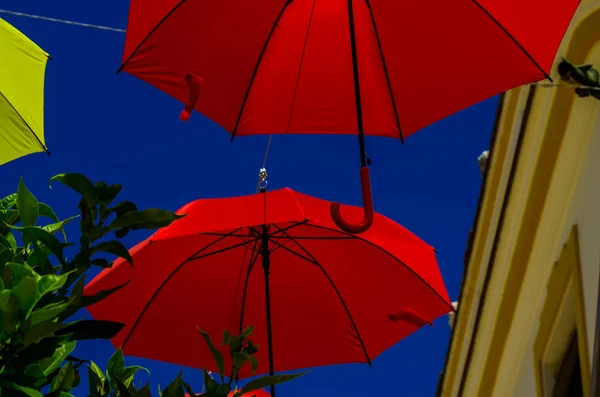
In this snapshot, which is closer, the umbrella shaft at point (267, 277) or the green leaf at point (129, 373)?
the green leaf at point (129, 373)

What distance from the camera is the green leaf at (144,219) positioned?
1.66m

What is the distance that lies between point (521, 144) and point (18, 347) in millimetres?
5143

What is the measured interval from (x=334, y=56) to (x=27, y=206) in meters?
2.53

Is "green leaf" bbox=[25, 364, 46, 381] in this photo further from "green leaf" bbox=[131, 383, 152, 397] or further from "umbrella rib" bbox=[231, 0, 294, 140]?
"umbrella rib" bbox=[231, 0, 294, 140]

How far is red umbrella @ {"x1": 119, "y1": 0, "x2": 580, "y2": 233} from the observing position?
11.1 ft

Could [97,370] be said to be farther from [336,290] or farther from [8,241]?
[336,290]

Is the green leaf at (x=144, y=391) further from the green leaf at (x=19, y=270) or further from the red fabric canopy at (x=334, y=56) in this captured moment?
the red fabric canopy at (x=334, y=56)

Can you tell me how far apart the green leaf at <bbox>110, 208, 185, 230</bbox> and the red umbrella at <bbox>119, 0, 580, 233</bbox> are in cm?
173

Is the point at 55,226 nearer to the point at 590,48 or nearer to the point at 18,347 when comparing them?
the point at 18,347

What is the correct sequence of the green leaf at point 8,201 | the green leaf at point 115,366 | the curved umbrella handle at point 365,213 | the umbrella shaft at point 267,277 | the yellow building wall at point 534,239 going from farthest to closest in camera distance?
1. the yellow building wall at point 534,239
2. the umbrella shaft at point 267,277
3. the curved umbrella handle at point 365,213
4. the green leaf at point 8,201
5. the green leaf at point 115,366

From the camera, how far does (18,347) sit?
1447 millimetres

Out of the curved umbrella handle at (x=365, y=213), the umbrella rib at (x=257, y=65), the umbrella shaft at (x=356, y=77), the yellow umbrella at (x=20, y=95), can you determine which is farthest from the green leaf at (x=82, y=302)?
the yellow umbrella at (x=20, y=95)

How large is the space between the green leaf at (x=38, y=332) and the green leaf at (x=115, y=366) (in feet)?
1.00

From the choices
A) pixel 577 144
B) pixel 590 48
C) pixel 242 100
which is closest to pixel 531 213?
pixel 577 144
